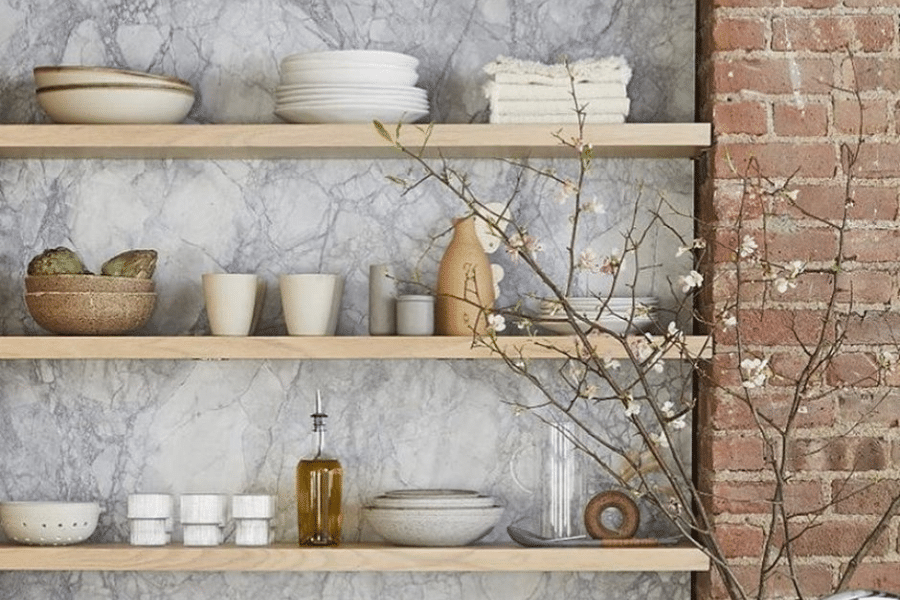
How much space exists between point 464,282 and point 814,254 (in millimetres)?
671

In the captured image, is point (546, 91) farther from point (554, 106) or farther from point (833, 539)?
point (833, 539)

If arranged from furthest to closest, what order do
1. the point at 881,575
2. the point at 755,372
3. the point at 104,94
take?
the point at 104,94
the point at 881,575
the point at 755,372

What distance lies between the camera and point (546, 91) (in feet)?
9.14

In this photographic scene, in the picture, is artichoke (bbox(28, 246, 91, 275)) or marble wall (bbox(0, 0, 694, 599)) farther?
marble wall (bbox(0, 0, 694, 599))

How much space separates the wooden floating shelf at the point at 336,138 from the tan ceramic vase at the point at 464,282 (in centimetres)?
18

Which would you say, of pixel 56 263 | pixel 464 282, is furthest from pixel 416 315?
pixel 56 263

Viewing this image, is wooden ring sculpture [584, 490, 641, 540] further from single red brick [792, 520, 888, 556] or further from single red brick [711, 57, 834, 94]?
single red brick [711, 57, 834, 94]

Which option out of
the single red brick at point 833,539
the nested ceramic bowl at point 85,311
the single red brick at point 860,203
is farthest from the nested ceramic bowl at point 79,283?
the single red brick at point 833,539

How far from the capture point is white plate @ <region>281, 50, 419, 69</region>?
2.79 m

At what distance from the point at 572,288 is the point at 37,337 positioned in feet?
3.55

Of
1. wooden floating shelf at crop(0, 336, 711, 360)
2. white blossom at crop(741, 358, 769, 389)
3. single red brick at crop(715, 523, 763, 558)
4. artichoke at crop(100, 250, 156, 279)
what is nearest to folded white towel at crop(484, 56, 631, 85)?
wooden floating shelf at crop(0, 336, 711, 360)

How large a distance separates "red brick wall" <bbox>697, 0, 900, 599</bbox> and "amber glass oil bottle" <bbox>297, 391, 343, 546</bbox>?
74cm

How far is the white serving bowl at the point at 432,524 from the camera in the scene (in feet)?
9.09

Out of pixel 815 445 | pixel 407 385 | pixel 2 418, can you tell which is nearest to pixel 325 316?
pixel 407 385
